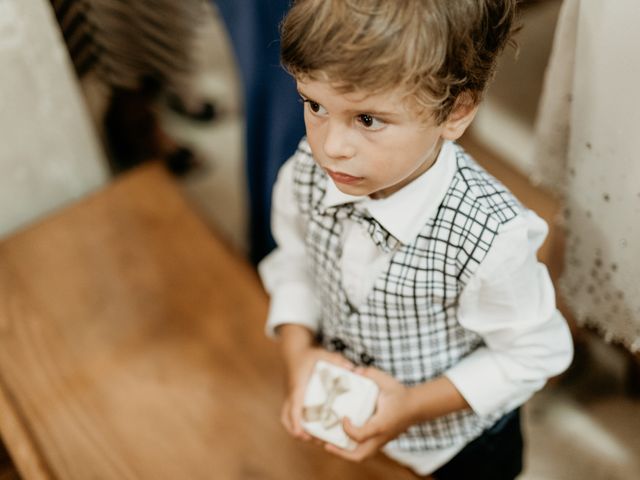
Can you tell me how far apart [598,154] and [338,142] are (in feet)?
1.21

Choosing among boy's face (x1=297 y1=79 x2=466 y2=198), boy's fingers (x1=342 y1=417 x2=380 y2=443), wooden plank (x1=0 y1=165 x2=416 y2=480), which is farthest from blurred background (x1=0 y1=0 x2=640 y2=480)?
boy's fingers (x1=342 y1=417 x2=380 y2=443)

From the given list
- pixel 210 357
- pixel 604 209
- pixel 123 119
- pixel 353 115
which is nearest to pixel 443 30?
pixel 353 115

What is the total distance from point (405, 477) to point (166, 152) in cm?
135

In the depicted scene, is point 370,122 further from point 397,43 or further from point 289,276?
point 289,276

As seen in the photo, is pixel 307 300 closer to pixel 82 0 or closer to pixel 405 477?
pixel 405 477

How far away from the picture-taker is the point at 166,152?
2.01 metres

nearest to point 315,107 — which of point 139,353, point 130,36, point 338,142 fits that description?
point 338,142

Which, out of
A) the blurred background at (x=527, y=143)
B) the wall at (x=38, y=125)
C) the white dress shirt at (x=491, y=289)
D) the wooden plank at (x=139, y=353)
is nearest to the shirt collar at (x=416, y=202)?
the white dress shirt at (x=491, y=289)

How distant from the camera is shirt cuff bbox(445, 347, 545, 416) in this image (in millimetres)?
811

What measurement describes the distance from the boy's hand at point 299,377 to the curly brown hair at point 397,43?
1.27 feet

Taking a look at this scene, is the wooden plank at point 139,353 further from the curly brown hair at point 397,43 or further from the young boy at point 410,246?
the curly brown hair at point 397,43

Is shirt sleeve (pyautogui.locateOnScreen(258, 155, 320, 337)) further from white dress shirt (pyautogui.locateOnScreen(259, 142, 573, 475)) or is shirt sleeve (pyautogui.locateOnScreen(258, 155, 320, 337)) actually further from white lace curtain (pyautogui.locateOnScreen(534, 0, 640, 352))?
white lace curtain (pyautogui.locateOnScreen(534, 0, 640, 352))

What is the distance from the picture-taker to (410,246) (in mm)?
742

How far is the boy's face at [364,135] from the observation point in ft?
2.02
